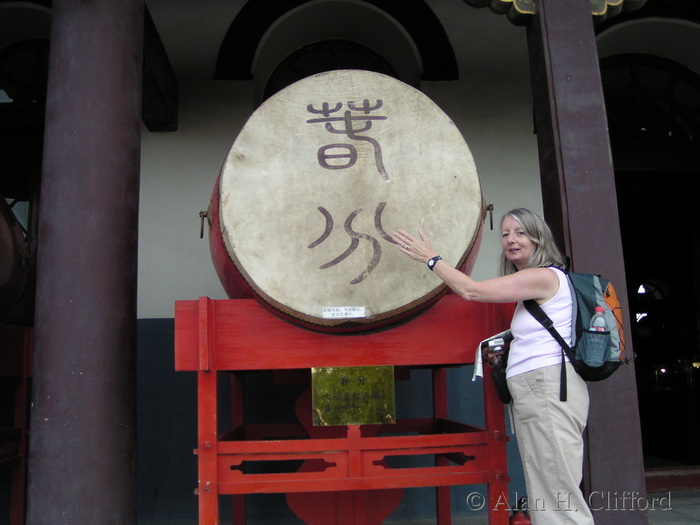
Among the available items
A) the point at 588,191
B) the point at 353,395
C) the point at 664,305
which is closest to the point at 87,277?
the point at 353,395

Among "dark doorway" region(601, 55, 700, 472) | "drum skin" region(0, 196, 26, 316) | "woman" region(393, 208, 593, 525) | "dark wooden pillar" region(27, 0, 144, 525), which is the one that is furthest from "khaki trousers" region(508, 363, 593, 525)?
"dark doorway" region(601, 55, 700, 472)

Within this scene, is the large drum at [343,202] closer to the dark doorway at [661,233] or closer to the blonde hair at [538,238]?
the blonde hair at [538,238]

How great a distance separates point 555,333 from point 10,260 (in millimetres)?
2583

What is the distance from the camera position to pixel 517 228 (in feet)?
6.15

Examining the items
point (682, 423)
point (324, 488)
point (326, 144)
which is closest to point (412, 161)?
point (326, 144)

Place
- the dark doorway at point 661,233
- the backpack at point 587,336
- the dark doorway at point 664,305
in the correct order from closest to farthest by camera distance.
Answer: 1. the backpack at point 587,336
2. the dark doorway at point 661,233
3. the dark doorway at point 664,305

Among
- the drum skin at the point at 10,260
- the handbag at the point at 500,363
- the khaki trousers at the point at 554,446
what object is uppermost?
the drum skin at the point at 10,260

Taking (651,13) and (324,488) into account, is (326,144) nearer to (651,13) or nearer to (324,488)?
(324,488)

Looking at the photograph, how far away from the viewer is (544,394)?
68.7 inches

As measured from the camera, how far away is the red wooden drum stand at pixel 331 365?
6.65 feet

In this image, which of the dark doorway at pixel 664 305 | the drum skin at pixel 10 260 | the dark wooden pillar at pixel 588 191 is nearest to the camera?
the dark wooden pillar at pixel 588 191

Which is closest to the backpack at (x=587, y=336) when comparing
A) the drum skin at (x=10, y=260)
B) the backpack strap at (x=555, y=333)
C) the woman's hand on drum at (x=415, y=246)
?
the backpack strap at (x=555, y=333)

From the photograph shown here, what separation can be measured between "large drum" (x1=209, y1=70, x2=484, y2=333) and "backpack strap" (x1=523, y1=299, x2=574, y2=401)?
324 mm

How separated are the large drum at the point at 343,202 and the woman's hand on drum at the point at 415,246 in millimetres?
135
